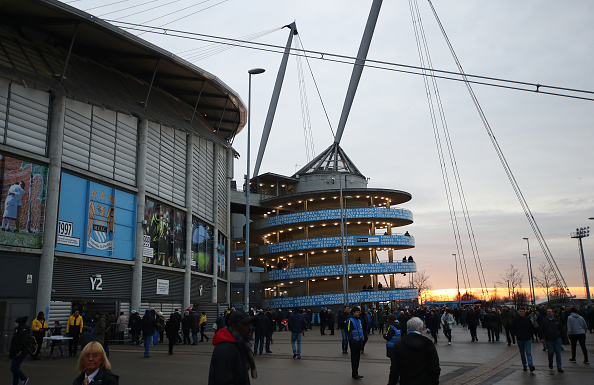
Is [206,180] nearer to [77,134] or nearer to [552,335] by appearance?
[77,134]

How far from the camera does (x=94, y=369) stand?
163 inches

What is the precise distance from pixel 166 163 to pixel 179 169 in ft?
5.31

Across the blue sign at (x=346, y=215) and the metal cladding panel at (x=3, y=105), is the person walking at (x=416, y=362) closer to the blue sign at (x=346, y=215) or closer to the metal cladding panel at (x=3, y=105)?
the metal cladding panel at (x=3, y=105)

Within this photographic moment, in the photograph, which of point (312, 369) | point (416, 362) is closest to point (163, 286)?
point (312, 369)

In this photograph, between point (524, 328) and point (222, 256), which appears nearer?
point (524, 328)

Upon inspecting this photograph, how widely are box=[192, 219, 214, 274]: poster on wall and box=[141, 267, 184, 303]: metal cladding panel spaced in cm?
214

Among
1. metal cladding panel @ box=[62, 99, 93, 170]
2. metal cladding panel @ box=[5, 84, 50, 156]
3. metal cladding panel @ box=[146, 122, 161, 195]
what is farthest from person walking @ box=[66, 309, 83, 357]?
metal cladding panel @ box=[146, 122, 161, 195]

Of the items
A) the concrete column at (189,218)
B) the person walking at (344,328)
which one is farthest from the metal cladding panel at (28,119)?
the person walking at (344,328)

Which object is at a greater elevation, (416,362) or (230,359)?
(230,359)

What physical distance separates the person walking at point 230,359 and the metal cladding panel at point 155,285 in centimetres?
2330

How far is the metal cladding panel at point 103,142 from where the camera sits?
76.2ft

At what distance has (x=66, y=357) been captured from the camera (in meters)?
17.0

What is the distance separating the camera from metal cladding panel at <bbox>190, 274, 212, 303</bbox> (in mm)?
31977

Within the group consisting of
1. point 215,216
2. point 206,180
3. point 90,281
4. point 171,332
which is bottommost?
point 171,332
